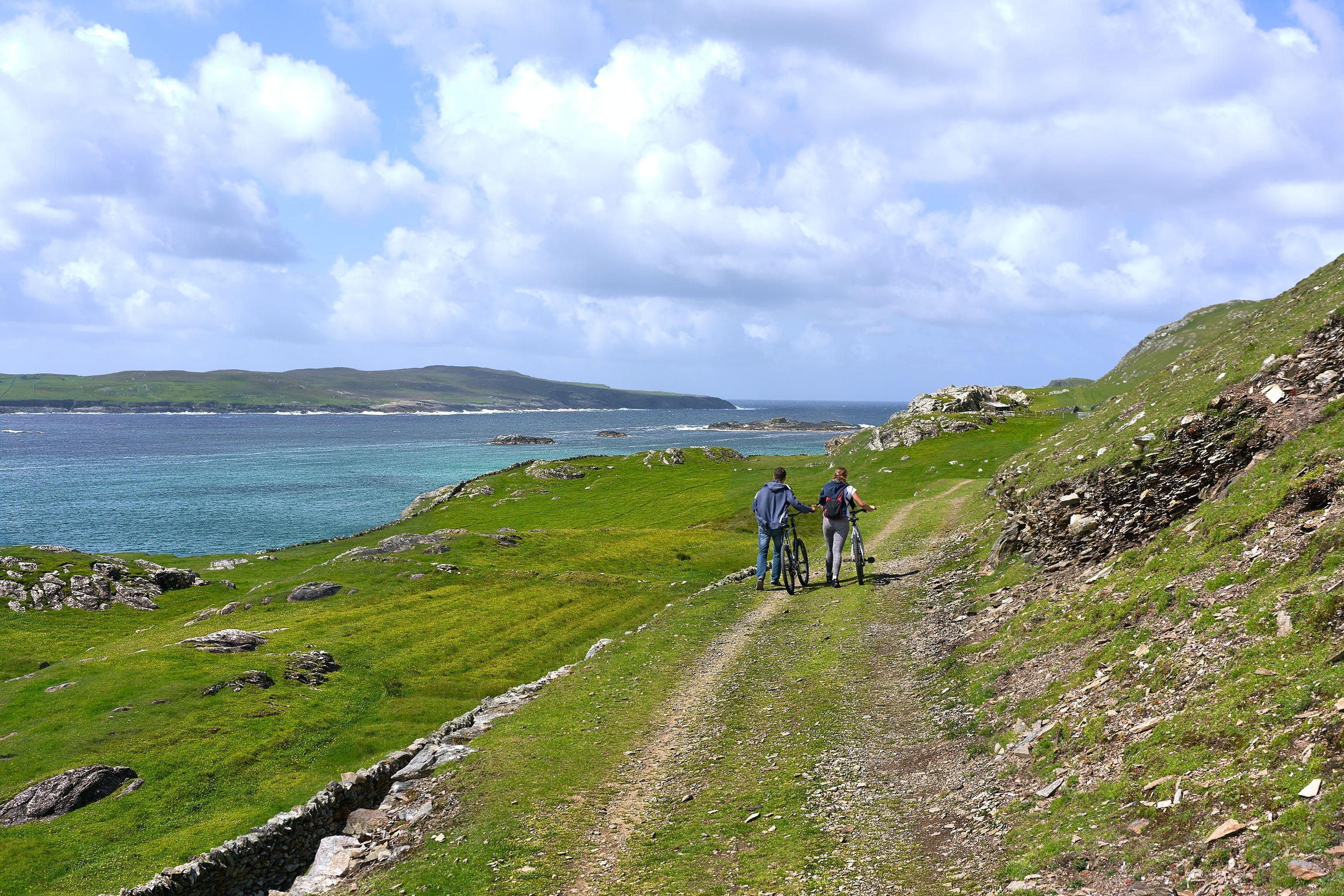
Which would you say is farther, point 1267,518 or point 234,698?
point 234,698

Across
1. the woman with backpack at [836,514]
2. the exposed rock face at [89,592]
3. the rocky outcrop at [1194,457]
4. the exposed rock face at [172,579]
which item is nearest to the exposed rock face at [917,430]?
the woman with backpack at [836,514]

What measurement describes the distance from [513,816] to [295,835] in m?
7.59

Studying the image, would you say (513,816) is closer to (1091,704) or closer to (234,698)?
(1091,704)

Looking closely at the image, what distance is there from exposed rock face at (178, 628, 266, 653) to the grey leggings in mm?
25460

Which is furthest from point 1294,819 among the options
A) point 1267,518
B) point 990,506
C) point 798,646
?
point 990,506

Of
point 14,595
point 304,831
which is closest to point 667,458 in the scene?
point 14,595

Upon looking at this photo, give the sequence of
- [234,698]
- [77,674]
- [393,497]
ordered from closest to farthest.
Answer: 1. [234,698]
2. [77,674]
3. [393,497]

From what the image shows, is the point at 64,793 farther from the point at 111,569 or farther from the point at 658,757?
the point at 111,569

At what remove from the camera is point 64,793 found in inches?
835

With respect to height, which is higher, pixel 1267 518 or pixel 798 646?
pixel 1267 518

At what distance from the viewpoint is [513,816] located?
14.4 metres

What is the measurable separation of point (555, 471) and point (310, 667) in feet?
295

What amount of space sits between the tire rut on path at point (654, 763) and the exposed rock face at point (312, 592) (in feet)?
89.4

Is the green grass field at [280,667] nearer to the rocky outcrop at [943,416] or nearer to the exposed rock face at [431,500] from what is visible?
the rocky outcrop at [943,416]
